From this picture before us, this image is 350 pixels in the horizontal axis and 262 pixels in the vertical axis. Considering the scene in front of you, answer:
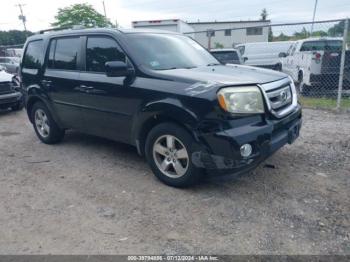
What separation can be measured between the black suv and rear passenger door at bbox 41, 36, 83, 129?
15 millimetres

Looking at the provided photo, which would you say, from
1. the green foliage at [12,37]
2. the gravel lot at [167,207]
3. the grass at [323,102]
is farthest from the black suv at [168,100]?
the green foliage at [12,37]

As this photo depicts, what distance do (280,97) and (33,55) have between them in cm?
423

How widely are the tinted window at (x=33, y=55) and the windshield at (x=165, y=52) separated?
6.88 ft

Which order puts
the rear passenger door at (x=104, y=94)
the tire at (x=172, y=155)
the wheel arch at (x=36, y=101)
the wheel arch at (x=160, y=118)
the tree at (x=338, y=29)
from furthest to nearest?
the tree at (x=338, y=29), the wheel arch at (x=36, y=101), the rear passenger door at (x=104, y=94), the tire at (x=172, y=155), the wheel arch at (x=160, y=118)

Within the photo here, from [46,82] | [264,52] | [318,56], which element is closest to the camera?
[46,82]

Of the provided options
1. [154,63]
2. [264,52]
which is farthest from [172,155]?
[264,52]

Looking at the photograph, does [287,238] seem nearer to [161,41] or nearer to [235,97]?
[235,97]

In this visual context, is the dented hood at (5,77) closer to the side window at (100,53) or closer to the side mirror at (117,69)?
the side window at (100,53)

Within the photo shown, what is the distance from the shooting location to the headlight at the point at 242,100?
11.5 ft

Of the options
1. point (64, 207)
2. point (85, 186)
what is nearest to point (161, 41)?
point (85, 186)

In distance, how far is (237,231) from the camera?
320 cm

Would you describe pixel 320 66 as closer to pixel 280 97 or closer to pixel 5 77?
pixel 280 97

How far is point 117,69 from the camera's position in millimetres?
4117

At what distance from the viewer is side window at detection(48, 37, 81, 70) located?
5.09 metres
